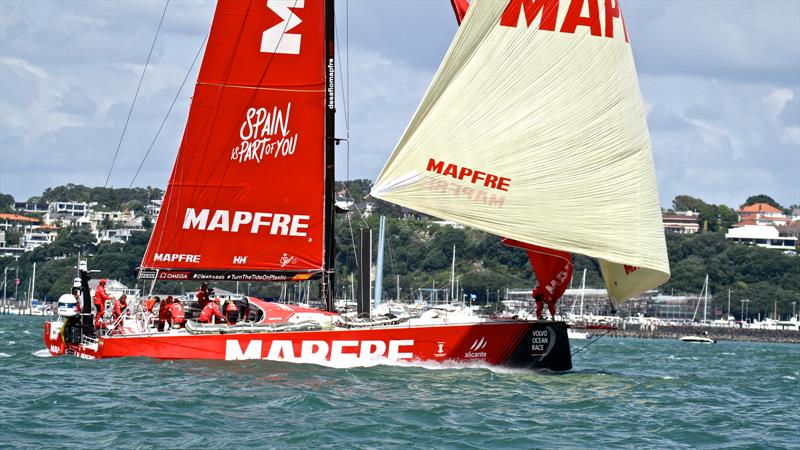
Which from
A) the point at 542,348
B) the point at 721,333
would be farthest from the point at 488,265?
the point at 542,348

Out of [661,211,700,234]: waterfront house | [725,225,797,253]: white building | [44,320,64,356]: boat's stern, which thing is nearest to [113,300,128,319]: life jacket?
[44,320,64,356]: boat's stern

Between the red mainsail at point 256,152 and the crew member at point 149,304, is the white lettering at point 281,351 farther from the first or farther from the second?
the crew member at point 149,304

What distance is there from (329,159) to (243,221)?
1.93 meters

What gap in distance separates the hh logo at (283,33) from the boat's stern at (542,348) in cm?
655

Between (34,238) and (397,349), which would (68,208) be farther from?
(397,349)

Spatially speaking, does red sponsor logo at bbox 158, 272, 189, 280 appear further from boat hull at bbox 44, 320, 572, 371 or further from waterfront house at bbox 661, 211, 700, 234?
waterfront house at bbox 661, 211, 700, 234

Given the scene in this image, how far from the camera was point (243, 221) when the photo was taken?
79.0 ft

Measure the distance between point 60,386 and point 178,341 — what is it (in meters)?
3.11

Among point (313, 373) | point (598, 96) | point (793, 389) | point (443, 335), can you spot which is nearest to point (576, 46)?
point (598, 96)

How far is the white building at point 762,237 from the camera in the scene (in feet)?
505

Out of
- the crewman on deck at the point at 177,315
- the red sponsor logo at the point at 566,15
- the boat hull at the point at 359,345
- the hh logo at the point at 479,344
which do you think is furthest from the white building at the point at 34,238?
the red sponsor logo at the point at 566,15

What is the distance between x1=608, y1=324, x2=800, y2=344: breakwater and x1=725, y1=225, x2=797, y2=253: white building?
52.2m

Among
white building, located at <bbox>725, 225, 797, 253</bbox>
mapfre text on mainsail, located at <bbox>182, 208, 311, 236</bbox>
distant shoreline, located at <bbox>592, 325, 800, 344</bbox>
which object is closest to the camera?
mapfre text on mainsail, located at <bbox>182, 208, 311, 236</bbox>

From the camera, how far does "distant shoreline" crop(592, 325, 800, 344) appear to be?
96938 mm
